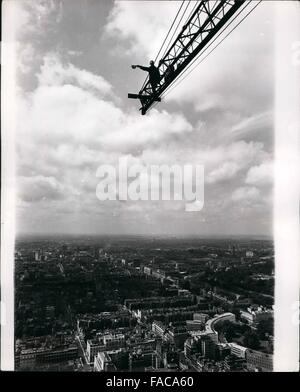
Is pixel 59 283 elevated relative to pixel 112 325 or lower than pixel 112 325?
elevated

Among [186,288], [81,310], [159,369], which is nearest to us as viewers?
[159,369]

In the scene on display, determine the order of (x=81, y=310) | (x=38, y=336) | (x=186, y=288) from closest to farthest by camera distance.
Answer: (x=38, y=336), (x=81, y=310), (x=186, y=288)

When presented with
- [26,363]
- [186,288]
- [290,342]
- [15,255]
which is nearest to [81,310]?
[26,363]

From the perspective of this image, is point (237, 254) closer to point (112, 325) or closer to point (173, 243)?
point (173, 243)

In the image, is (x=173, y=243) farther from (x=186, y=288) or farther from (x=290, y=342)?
(x=290, y=342)

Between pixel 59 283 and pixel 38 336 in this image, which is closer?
pixel 38 336

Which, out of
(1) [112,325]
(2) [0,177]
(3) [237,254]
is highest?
(2) [0,177]

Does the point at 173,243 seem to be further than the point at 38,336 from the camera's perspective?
Yes

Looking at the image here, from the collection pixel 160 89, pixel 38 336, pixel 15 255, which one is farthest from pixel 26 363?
pixel 160 89
